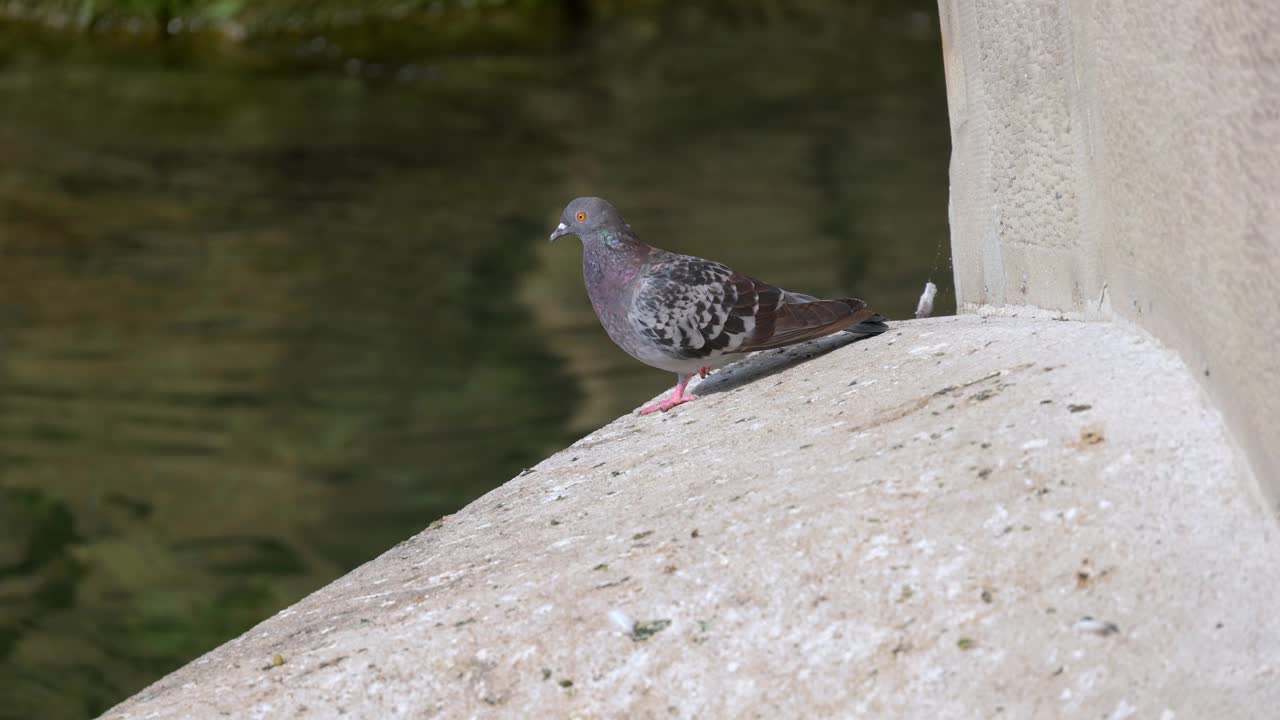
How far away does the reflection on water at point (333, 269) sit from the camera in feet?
39.8

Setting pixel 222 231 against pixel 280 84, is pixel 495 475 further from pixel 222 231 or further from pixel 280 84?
pixel 280 84

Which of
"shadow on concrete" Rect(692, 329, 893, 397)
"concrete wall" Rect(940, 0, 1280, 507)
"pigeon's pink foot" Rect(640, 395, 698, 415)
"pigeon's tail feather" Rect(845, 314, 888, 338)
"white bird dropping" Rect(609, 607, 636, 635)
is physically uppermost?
"concrete wall" Rect(940, 0, 1280, 507)

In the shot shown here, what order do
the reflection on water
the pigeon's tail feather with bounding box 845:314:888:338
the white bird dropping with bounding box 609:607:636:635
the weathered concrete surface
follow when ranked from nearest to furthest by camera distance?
the weathered concrete surface
the white bird dropping with bounding box 609:607:636:635
the pigeon's tail feather with bounding box 845:314:888:338
the reflection on water

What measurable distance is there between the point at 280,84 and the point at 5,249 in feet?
15.7

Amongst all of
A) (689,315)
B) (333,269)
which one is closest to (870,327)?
(689,315)

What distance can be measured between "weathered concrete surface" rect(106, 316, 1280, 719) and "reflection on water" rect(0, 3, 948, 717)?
7.48 meters

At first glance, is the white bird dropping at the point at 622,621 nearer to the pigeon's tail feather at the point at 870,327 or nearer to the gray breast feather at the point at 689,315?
the gray breast feather at the point at 689,315

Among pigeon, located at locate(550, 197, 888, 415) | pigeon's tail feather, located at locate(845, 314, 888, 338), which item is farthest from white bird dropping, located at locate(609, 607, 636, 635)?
pigeon's tail feather, located at locate(845, 314, 888, 338)

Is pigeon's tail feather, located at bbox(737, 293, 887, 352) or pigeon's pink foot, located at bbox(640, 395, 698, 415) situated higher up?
pigeon's tail feather, located at bbox(737, 293, 887, 352)

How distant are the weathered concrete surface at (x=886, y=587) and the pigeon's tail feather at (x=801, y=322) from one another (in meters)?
0.74

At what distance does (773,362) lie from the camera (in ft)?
17.4

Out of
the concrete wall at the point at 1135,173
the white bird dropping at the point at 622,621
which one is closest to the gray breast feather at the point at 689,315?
the concrete wall at the point at 1135,173

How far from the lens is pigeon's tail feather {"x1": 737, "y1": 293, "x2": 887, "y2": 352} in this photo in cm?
491

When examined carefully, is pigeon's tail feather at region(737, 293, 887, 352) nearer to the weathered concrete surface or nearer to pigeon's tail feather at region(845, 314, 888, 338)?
pigeon's tail feather at region(845, 314, 888, 338)
